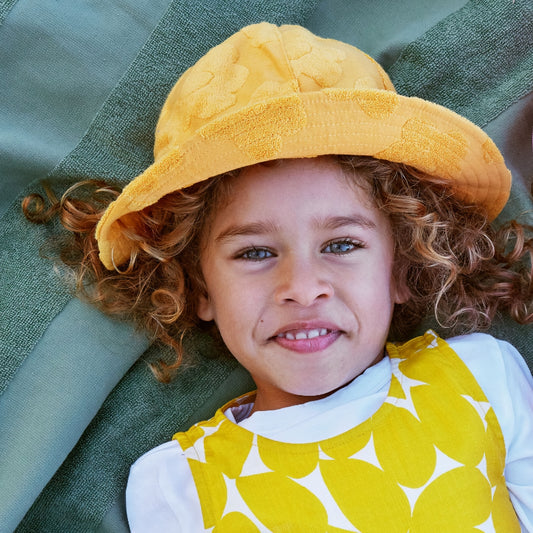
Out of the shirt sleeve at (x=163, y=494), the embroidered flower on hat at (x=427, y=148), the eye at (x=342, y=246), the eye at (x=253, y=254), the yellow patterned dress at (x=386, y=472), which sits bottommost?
the shirt sleeve at (x=163, y=494)

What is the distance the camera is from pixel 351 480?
3.65 ft

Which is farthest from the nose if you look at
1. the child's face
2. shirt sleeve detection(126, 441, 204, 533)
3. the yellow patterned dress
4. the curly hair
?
shirt sleeve detection(126, 441, 204, 533)

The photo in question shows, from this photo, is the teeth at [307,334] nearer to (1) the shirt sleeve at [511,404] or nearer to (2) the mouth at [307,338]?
(2) the mouth at [307,338]

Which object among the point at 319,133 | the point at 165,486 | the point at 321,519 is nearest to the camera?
the point at 319,133

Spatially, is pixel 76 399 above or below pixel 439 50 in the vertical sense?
below

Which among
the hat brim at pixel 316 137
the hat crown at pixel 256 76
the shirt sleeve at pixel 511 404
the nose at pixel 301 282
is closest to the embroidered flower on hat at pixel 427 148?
the hat brim at pixel 316 137

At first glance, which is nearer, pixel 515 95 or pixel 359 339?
pixel 359 339

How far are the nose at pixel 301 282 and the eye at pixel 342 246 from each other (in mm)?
49

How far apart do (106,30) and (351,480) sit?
3.22 feet

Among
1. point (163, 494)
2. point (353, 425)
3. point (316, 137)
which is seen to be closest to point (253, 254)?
point (316, 137)

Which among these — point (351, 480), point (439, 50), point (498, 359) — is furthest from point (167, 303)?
point (439, 50)

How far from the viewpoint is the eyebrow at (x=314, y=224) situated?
108 centimetres

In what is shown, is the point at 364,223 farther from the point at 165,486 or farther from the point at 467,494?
the point at 165,486

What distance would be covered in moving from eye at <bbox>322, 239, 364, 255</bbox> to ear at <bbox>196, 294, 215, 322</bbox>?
0.28 m
